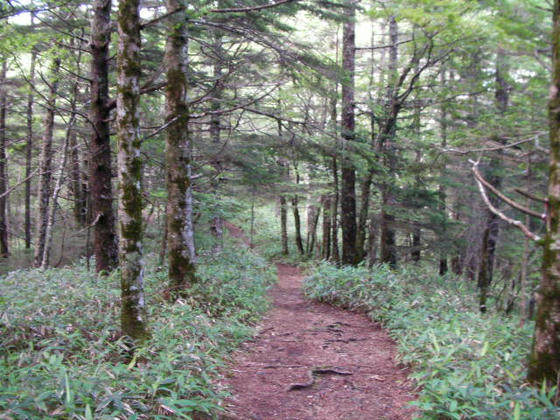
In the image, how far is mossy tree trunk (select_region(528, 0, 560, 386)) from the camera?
345 cm

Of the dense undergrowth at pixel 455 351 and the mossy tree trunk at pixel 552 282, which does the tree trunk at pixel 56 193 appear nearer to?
the dense undergrowth at pixel 455 351

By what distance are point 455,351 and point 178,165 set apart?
5278 mm

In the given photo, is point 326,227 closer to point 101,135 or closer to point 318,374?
point 101,135

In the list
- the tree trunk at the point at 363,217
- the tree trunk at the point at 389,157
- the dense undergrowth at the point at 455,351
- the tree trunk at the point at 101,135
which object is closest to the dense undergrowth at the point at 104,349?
the tree trunk at the point at 101,135

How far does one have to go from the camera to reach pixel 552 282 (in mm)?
3482

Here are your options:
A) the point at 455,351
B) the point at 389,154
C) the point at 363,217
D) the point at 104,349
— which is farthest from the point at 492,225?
the point at 104,349

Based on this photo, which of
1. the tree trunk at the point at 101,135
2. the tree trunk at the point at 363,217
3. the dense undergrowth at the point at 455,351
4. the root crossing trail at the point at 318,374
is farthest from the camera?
the tree trunk at the point at 363,217

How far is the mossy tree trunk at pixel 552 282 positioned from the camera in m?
3.45

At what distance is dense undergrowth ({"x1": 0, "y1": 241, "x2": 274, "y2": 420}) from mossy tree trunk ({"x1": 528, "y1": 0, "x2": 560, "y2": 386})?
3.09 meters

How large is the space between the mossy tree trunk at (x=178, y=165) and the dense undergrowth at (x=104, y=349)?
41cm

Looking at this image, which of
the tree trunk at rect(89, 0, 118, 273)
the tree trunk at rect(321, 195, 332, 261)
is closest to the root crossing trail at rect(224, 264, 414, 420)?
the tree trunk at rect(89, 0, 118, 273)

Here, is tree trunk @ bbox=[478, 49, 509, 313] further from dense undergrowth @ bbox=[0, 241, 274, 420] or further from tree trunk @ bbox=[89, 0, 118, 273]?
tree trunk @ bbox=[89, 0, 118, 273]

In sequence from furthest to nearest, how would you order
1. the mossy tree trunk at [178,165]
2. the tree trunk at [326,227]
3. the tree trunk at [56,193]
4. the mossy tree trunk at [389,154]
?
the tree trunk at [326,227]
the mossy tree trunk at [389,154]
the tree trunk at [56,193]
the mossy tree trunk at [178,165]

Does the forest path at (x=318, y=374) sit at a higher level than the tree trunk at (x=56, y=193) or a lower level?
lower
